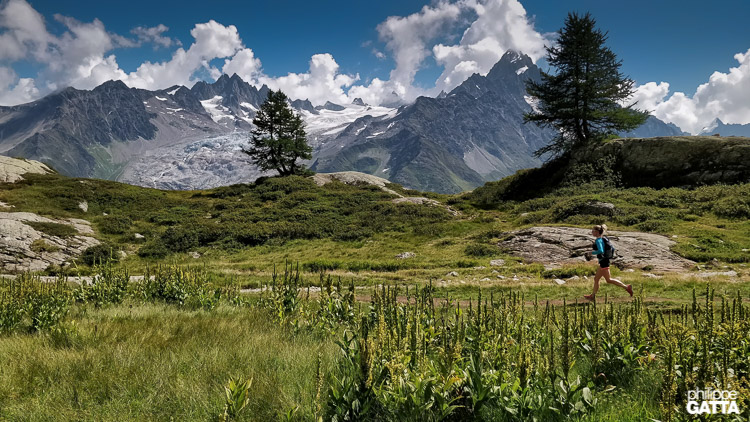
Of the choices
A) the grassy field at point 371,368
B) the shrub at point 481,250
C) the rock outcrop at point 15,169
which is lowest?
the grassy field at point 371,368

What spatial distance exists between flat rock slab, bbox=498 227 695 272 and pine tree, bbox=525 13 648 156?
871 inches

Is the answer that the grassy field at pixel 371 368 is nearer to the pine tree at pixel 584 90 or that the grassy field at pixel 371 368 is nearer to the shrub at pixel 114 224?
the shrub at pixel 114 224

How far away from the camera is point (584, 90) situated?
1598 inches

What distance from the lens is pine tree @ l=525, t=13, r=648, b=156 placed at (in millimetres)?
40781

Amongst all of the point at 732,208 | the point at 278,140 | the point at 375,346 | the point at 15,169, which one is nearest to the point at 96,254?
the point at 375,346

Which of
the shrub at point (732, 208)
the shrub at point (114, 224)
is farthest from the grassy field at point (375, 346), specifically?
the shrub at point (114, 224)

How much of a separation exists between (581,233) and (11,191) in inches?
2035

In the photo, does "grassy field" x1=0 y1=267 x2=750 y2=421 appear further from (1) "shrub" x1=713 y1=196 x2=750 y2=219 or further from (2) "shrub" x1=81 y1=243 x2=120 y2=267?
(1) "shrub" x1=713 y1=196 x2=750 y2=219

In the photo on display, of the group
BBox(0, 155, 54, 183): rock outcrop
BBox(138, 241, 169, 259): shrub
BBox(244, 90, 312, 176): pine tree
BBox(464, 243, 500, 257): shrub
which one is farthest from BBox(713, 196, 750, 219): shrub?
BBox(0, 155, 54, 183): rock outcrop

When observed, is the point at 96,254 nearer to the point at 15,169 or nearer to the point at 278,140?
the point at 15,169

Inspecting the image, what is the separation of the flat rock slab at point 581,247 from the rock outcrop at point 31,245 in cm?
2943

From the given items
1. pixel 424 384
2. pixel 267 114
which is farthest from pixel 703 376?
pixel 267 114

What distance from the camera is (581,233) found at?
23.7 meters

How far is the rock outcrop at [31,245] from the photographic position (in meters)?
22.3
